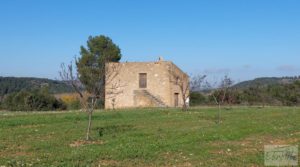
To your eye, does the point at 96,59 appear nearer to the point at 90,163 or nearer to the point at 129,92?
the point at 129,92

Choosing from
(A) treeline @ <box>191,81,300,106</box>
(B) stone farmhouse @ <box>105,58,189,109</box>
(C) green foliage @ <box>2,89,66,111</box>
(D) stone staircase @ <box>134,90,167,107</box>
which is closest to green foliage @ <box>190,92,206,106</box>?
(A) treeline @ <box>191,81,300,106</box>

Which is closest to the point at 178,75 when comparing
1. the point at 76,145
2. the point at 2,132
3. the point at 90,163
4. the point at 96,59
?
the point at 96,59

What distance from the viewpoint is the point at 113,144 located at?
14.5 meters

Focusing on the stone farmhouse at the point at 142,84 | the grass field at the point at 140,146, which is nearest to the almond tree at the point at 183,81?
the stone farmhouse at the point at 142,84

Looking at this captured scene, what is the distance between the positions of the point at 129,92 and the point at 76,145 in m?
34.5

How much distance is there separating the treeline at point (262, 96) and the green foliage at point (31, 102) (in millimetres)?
19230

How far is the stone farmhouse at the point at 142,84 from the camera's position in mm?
49094

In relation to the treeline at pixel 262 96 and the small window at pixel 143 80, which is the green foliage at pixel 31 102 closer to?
the small window at pixel 143 80

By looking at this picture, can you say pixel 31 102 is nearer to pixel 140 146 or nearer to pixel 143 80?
pixel 143 80

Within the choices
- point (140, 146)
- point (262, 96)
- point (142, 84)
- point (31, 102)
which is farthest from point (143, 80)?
point (140, 146)

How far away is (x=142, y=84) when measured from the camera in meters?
49.4

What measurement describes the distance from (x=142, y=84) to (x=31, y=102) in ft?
52.1

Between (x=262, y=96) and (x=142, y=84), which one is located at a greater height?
(x=142, y=84)

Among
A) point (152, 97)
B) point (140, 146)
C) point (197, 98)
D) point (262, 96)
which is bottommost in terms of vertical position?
point (140, 146)
